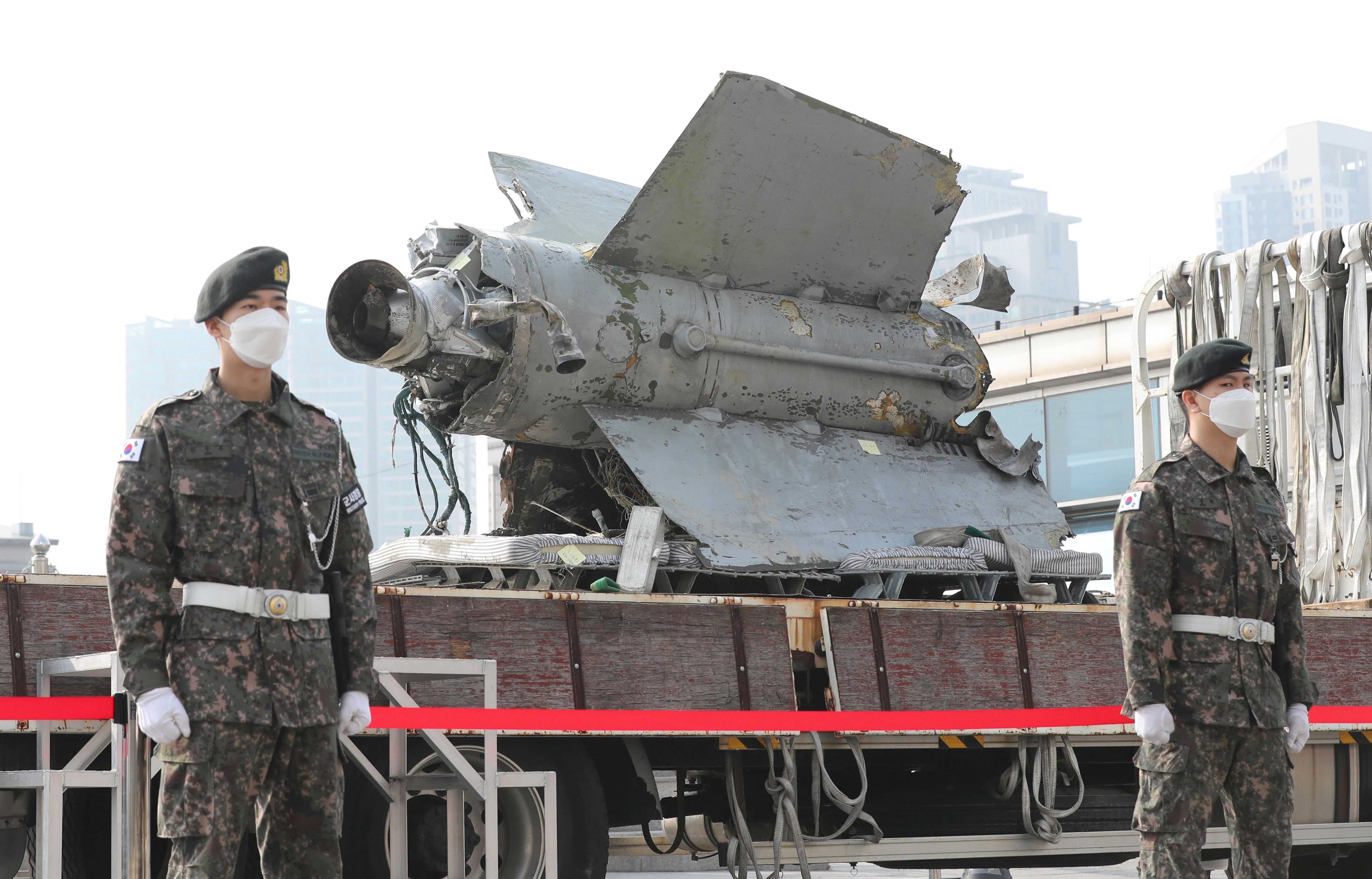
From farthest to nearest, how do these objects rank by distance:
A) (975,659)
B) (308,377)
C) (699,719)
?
(308,377) → (975,659) → (699,719)

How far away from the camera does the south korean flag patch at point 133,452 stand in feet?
12.3

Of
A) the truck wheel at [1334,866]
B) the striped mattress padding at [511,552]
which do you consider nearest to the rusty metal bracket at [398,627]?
the striped mattress padding at [511,552]

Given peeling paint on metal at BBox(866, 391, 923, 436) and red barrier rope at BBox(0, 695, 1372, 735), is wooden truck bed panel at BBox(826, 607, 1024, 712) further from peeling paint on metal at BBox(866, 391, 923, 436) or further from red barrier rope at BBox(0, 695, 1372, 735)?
peeling paint on metal at BBox(866, 391, 923, 436)

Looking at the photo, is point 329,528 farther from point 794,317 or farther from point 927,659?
point 794,317

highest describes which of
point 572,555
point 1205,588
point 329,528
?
point 329,528

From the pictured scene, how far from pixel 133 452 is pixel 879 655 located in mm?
3531

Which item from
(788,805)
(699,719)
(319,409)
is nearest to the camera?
(319,409)

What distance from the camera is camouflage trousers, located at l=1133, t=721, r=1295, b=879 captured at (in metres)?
4.53

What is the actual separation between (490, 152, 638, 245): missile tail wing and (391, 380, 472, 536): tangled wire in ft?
3.46

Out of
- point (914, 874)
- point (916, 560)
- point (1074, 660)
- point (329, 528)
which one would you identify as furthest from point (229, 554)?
point (914, 874)

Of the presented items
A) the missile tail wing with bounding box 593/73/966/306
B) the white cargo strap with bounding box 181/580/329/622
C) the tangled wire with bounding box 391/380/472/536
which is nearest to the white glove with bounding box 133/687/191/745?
the white cargo strap with bounding box 181/580/329/622

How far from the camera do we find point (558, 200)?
808 cm

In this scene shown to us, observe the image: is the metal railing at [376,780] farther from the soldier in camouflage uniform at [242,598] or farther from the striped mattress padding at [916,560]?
the striped mattress padding at [916,560]

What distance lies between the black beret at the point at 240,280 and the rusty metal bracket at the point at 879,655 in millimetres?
3255
